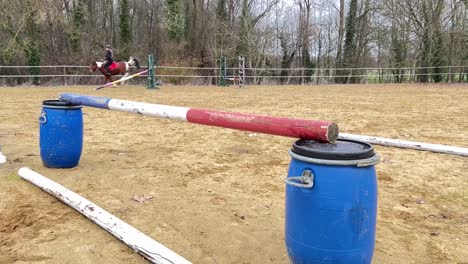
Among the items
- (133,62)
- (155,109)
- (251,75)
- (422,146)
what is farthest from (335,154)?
(251,75)

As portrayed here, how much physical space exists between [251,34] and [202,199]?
79.2ft

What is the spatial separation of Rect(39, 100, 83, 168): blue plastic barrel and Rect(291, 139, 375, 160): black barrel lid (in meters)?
2.89

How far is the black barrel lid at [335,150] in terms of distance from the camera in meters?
1.83

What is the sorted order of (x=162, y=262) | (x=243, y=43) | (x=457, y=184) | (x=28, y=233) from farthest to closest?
(x=243, y=43) → (x=457, y=184) → (x=28, y=233) → (x=162, y=262)

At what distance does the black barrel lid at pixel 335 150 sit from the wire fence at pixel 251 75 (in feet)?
65.3

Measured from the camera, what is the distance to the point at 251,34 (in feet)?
87.5

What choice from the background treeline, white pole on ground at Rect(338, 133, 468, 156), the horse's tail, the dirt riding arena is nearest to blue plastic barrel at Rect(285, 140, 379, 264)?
the dirt riding arena

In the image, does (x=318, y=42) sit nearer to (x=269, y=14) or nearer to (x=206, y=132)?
(x=269, y=14)

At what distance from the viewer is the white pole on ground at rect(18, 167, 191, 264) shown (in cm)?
232

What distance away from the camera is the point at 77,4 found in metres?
23.3

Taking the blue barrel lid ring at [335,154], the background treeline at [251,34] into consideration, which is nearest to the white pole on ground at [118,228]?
the blue barrel lid ring at [335,154]

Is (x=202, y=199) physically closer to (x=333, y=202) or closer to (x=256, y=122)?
(x=256, y=122)

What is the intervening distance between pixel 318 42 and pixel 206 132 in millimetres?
25600

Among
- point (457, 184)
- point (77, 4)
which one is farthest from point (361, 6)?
point (457, 184)
